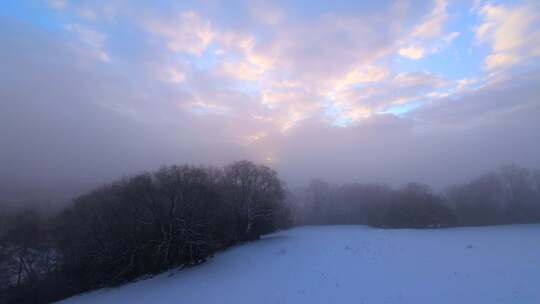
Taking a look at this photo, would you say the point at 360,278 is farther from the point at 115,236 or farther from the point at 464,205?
the point at 464,205

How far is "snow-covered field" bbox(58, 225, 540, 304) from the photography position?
14227mm

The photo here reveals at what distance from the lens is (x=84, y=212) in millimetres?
33688

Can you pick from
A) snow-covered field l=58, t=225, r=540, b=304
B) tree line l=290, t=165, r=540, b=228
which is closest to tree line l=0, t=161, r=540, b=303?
snow-covered field l=58, t=225, r=540, b=304

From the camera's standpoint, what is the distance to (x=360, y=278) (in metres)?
17.6

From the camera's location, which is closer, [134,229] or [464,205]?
[134,229]

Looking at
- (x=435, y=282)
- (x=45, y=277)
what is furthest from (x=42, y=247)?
(x=435, y=282)

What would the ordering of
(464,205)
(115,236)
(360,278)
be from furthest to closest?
(464,205) → (115,236) → (360,278)

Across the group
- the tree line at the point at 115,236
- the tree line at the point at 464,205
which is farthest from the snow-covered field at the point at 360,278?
the tree line at the point at 464,205

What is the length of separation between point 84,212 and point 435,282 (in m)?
36.8

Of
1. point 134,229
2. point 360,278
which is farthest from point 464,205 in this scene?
point 134,229

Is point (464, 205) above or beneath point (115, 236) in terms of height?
above

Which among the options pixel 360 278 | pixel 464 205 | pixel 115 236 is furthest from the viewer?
pixel 464 205

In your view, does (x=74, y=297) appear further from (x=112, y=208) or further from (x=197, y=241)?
(x=197, y=241)

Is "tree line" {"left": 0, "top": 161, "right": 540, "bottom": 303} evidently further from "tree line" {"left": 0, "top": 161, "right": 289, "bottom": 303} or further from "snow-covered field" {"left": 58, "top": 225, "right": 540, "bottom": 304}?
"snow-covered field" {"left": 58, "top": 225, "right": 540, "bottom": 304}
